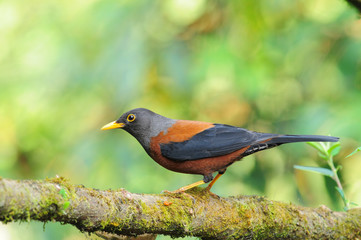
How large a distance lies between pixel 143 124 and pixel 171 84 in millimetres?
997

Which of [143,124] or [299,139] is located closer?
A: [299,139]

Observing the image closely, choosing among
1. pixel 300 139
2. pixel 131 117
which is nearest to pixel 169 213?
pixel 300 139

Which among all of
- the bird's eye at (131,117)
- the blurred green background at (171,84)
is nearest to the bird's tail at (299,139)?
the blurred green background at (171,84)

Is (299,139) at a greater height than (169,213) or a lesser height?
greater

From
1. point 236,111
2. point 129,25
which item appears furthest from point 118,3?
point 236,111

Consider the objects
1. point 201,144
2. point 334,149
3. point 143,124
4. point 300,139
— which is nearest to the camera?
point 334,149

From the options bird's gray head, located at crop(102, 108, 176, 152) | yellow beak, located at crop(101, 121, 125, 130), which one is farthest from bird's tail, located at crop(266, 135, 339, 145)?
yellow beak, located at crop(101, 121, 125, 130)

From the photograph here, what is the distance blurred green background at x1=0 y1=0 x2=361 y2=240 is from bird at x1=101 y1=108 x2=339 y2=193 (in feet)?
2.09

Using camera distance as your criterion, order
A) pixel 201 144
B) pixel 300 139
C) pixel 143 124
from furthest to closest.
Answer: pixel 143 124 → pixel 201 144 → pixel 300 139

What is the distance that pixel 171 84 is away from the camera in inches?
219

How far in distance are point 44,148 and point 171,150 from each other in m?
3.32

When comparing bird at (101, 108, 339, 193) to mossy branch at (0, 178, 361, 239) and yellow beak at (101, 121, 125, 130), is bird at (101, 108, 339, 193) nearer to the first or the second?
yellow beak at (101, 121, 125, 130)

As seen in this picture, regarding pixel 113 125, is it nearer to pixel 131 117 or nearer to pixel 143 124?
pixel 131 117

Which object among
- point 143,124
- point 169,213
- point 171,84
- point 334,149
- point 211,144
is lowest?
point 169,213
